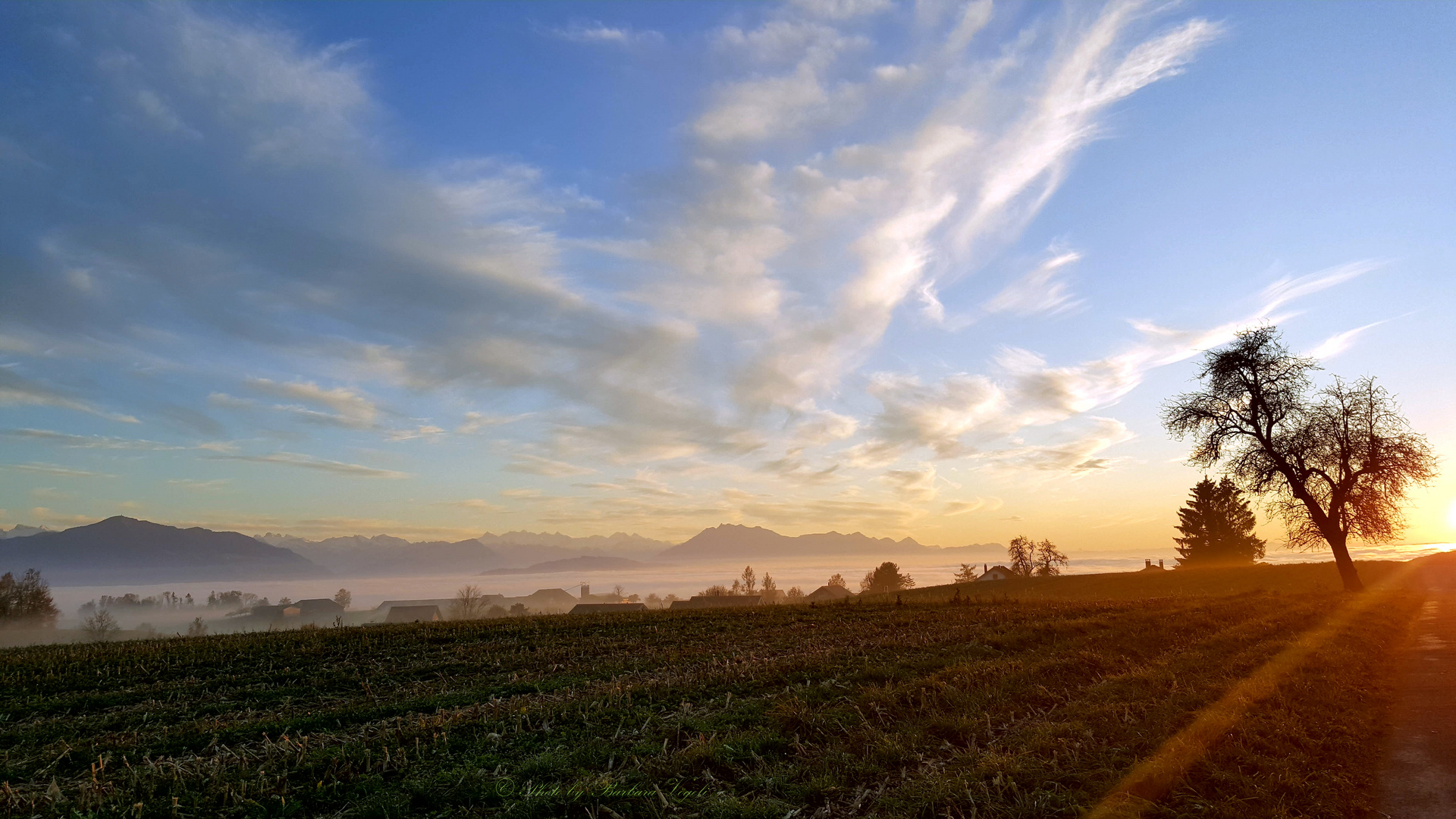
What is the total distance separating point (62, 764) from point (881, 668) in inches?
559

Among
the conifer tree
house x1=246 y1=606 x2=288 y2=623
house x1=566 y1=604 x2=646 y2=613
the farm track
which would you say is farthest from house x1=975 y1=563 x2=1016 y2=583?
house x1=246 y1=606 x2=288 y2=623

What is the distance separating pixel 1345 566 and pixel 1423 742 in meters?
33.1

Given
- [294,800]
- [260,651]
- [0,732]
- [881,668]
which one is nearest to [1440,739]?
[881,668]

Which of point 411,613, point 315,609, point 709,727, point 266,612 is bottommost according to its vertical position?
point 315,609

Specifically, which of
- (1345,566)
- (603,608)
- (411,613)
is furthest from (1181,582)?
(411,613)

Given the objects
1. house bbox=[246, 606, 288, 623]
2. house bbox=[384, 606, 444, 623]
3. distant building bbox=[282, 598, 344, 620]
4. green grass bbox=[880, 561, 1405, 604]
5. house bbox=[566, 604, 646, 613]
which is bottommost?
distant building bbox=[282, 598, 344, 620]

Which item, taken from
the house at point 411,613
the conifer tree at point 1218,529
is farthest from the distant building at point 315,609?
the conifer tree at point 1218,529

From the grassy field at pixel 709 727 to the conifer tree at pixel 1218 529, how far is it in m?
67.6

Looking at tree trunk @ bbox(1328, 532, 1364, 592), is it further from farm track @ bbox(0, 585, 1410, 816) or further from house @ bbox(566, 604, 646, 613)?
house @ bbox(566, 604, 646, 613)

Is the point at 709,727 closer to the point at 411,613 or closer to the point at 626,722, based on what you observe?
the point at 626,722

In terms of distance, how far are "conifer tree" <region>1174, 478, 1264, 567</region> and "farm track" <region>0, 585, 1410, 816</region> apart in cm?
6814

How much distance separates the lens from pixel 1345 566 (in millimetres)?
34500

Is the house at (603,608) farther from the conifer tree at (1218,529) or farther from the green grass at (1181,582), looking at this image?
the conifer tree at (1218,529)

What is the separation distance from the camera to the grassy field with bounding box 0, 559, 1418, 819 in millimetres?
7500
